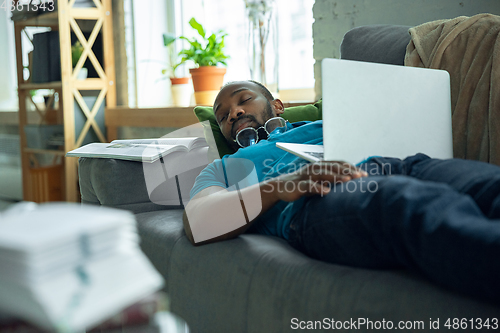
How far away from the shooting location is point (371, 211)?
0.70m

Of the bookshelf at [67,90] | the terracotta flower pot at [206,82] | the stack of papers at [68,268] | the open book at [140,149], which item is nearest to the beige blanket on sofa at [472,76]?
the open book at [140,149]

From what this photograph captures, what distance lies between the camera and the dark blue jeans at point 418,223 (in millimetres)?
570

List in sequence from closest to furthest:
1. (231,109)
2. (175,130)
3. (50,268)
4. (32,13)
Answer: (50,268), (231,109), (175,130), (32,13)

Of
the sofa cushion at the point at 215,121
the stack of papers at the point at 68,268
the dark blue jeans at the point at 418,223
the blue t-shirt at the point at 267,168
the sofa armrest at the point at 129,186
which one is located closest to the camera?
the stack of papers at the point at 68,268

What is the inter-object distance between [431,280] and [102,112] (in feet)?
9.72

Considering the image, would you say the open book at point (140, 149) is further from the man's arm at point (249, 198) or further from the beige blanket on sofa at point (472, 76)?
the beige blanket on sofa at point (472, 76)

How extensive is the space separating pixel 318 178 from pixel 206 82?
1903mm

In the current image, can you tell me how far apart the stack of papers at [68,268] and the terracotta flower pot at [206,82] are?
7.39 feet

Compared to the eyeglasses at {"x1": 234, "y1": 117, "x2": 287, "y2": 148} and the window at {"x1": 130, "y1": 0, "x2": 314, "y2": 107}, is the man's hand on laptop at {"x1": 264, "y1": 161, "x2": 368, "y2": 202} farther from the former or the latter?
the window at {"x1": 130, "y1": 0, "x2": 314, "y2": 107}

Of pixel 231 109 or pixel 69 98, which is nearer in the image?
pixel 231 109

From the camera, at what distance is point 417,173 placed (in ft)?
2.75

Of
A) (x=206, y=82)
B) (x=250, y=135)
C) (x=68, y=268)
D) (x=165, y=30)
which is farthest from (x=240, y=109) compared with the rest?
(x=165, y=30)

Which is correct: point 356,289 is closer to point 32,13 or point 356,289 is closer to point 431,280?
point 431,280

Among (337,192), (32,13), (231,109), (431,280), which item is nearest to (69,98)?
(32,13)
